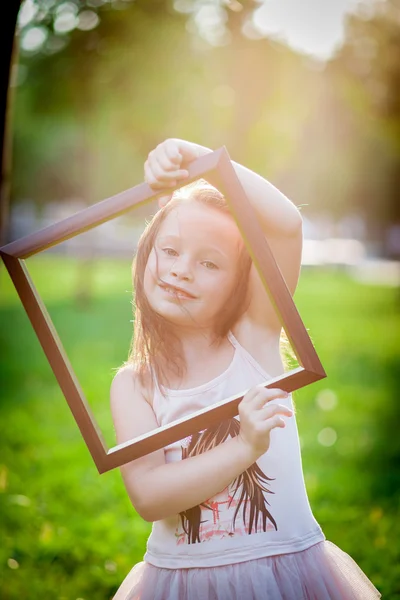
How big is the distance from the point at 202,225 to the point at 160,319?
0.79 ft

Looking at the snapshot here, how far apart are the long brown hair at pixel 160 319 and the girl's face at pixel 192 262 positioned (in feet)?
0.10

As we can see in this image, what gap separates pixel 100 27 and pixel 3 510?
10.4ft

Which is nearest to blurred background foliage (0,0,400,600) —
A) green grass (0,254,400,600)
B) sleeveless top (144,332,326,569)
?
green grass (0,254,400,600)

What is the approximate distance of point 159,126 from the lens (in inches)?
269

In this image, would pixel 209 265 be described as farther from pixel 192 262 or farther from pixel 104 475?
pixel 104 475

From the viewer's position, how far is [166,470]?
1532mm

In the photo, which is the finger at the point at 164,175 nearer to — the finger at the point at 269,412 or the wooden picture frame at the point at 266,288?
the wooden picture frame at the point at 266,288

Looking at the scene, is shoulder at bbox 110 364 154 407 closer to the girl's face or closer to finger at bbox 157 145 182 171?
the girl's face

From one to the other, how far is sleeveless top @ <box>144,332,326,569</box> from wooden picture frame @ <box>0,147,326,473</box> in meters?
0.12

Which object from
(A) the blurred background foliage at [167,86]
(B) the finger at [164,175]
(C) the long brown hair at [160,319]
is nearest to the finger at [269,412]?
(C) the long brown hair at [160,319]

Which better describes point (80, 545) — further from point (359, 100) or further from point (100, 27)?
point (359, 100)

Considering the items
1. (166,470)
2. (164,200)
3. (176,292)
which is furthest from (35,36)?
(166,470)

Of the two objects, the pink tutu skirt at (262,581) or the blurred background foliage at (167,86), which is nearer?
the pink tutu skirt at (262,581)

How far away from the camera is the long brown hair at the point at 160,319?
1617mm
